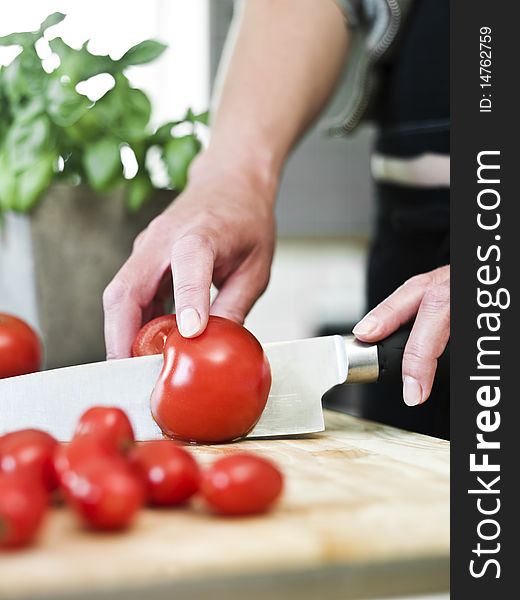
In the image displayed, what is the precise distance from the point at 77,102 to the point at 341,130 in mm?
517

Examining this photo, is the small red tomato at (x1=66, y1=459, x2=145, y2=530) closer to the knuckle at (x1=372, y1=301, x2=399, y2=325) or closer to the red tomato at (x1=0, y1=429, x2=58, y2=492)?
the red tomato at (x1=0, y1=429, x2=58, y2=492)

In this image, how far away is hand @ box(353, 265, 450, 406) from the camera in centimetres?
102

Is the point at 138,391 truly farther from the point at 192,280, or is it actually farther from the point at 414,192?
the point at 414,192

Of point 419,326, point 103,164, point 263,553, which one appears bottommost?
point 263,553

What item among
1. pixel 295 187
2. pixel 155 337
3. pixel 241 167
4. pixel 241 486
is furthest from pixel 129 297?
pixel 295 187

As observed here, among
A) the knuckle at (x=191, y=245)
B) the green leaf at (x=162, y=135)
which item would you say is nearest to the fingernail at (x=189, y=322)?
the knuckle at (x=191, y=245)

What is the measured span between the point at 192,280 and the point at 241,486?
42 cm

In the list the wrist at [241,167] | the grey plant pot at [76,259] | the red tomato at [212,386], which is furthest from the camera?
the grey plant pot at [76,259]

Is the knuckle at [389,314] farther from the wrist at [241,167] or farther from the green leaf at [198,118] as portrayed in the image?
the green leaf at [198,118]

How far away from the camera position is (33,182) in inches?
56.6

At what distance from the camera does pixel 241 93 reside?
4.80 ft

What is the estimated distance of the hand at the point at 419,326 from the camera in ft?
3.36

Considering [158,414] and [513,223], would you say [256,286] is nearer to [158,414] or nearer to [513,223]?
[158,414]

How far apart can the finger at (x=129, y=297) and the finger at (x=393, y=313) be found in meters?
0.29
